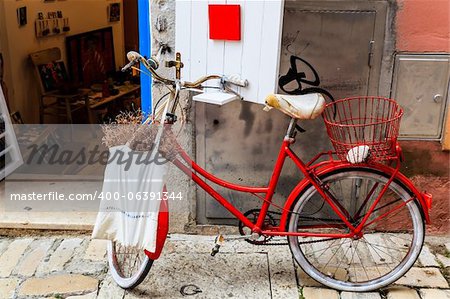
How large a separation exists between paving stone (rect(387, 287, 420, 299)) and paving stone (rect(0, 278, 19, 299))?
248cm

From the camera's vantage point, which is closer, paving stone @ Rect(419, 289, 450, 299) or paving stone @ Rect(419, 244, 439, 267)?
paving stone @ Rect(419, 289, 450, 299)

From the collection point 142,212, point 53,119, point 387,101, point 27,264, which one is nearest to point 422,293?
point 387,101

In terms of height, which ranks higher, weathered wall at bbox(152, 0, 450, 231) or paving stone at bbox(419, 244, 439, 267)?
weathered wall at bbox(152, 0, 450, 231)

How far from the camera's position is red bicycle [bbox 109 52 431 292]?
3479mm

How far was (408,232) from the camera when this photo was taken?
4.37 meters

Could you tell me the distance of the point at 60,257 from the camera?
4.13m

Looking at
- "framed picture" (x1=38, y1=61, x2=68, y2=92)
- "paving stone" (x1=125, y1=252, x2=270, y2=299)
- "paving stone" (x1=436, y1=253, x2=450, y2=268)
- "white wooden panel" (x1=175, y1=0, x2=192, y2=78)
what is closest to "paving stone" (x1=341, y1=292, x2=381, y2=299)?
"paving stone" (x1=125, y1=252, x2=270, y2=299)

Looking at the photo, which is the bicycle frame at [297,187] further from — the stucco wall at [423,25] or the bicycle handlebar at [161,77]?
the stucco wall at [423,25]

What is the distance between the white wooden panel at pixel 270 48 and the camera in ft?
10.9

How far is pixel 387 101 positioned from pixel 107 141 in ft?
6.42

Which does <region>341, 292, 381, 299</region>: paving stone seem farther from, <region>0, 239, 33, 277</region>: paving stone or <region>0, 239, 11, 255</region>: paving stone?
<region>0, 239, 11, 255</region>: paving stone

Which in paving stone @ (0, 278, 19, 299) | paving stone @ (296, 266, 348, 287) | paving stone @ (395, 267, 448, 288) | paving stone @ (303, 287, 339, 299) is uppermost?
paving stone @ (395, 267, 448, 288)

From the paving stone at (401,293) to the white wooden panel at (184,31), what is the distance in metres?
1.97

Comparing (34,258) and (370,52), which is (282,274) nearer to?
(370,52)
